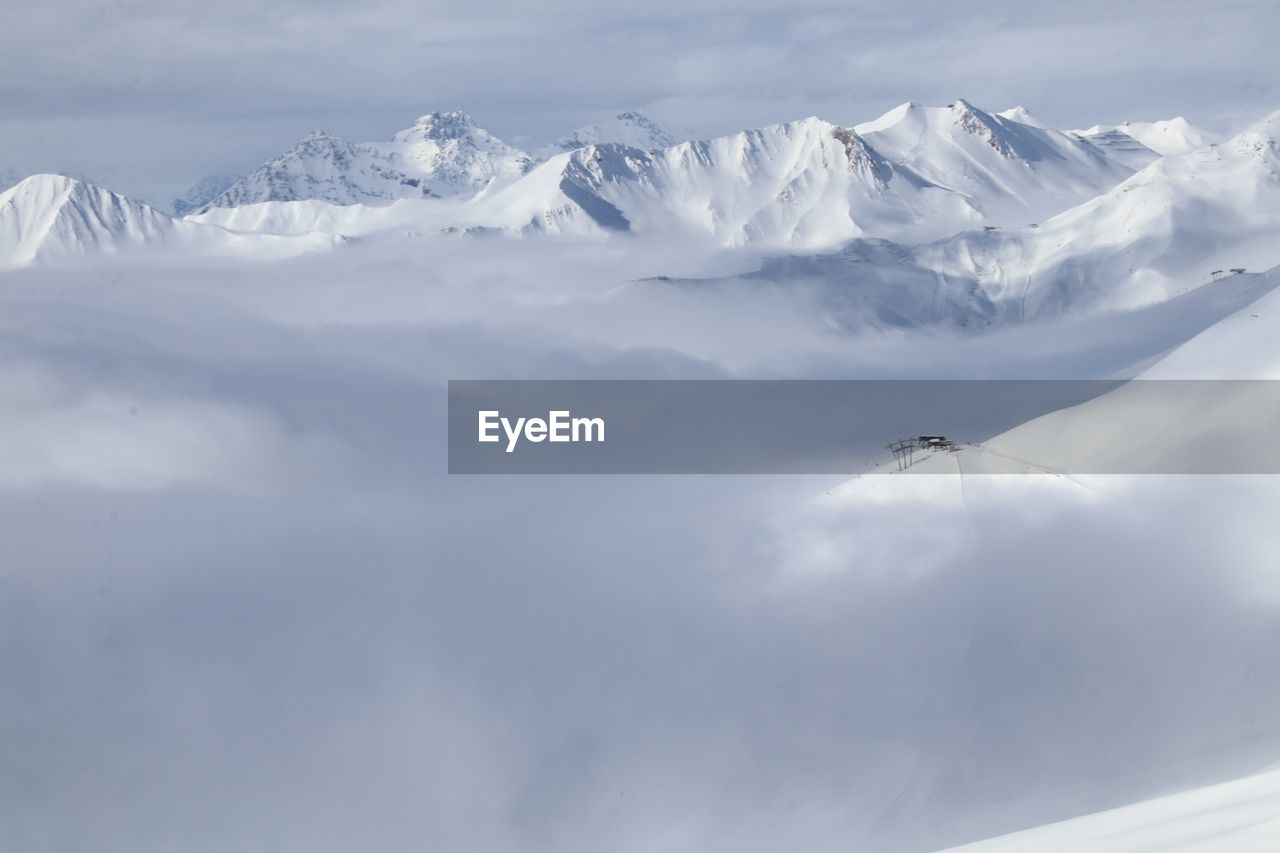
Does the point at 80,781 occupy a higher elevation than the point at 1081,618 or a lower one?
lower

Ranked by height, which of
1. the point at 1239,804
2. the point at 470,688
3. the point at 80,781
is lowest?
the point at 80,781

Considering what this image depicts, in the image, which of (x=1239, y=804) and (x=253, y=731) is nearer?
(x=1239, y=804)

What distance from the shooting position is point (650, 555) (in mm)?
148625

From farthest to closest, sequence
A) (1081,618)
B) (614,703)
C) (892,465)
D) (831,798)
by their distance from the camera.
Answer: (892,465), (614,703), (1081,618), (831,798)

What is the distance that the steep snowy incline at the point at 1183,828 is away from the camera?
41.3 meters

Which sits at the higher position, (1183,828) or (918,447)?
(1183,828)

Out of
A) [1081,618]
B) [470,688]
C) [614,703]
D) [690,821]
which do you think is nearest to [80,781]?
[470,688]

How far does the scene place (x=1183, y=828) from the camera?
48406 millimetres

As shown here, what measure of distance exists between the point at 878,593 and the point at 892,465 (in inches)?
1114

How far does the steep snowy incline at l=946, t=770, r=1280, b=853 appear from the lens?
4133cm

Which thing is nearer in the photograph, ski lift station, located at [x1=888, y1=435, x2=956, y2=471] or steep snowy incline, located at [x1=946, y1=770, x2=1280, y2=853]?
steep snowy incline, located at [x1=946, y1=770, x2=1280, y2=853]

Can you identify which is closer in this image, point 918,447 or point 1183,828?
point 1183,828

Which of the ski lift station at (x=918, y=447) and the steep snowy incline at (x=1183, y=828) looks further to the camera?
the ski lift station at (x=918, y=447)

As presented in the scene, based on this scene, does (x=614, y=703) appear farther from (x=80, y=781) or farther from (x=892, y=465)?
(x=80, y=781)
